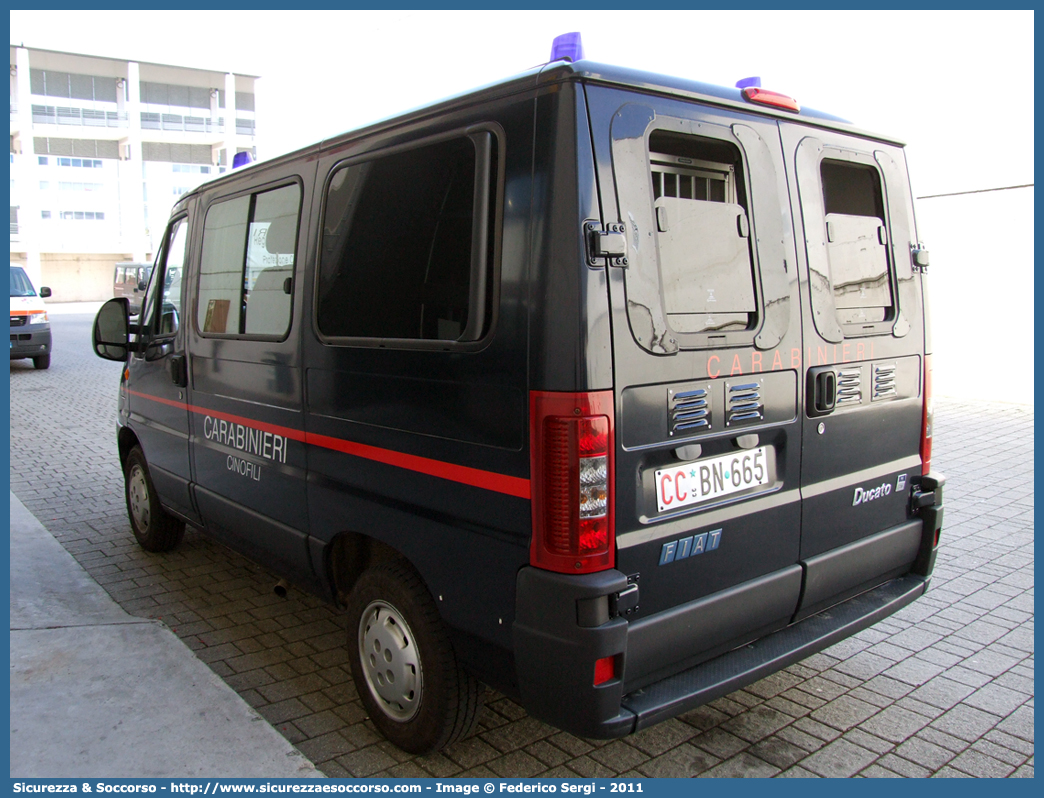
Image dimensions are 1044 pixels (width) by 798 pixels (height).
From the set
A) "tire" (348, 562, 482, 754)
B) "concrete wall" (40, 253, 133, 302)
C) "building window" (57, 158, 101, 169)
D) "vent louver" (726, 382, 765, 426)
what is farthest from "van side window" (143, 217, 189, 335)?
"building window" (57, 158, 101, 169)

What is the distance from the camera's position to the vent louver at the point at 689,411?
2551 millimetres

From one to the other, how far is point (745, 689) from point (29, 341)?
14.7 m

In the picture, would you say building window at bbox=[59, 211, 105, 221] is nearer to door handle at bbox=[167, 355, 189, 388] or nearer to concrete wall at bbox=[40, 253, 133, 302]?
concrete wall at bbox=[40, 253, 133, 302]

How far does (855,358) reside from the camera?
3.14m

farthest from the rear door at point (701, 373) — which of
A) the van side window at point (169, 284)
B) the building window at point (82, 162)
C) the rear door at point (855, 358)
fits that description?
the building window at point (82, 162)

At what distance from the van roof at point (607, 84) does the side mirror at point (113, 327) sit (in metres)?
2.25

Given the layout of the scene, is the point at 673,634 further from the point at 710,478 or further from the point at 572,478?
the point at 572,478

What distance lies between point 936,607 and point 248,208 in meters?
4.08

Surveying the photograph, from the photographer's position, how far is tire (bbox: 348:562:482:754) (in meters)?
2.81

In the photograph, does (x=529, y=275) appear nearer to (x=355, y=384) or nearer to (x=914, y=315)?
(x=355, y=384)

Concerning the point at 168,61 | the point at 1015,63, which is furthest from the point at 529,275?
the point at 168,61

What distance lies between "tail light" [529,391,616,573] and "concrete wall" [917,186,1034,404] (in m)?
10.0

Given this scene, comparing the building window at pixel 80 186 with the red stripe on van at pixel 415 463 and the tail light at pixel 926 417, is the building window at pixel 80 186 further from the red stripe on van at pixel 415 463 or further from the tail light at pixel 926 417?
the tail light at pixel 926 417
